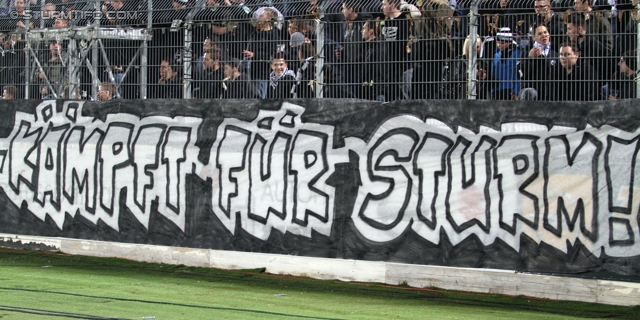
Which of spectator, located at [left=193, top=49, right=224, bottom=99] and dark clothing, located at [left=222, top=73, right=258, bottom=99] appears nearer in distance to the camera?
dark clothing, located at [left=222, top=73, right=258, bottom=99]

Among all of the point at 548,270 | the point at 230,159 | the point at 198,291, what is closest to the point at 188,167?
the point at 230,159

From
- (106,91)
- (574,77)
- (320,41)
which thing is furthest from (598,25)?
(106,91)

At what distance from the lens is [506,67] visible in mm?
11766

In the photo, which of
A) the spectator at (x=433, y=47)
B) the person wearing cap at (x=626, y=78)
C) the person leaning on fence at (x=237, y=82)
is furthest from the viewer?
the person leaning on fence at (x=237, y=82)

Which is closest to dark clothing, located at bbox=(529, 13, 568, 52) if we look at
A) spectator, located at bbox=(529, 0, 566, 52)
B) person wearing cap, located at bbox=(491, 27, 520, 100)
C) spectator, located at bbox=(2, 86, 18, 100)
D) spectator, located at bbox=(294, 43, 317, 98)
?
spectator, located at bbox=(529, 0, 566, 52)

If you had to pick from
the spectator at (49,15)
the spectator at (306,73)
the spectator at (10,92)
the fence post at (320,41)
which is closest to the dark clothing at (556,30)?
the fence post at (320,41)

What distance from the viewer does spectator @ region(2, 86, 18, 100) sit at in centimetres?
1602

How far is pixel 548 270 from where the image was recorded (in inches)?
452

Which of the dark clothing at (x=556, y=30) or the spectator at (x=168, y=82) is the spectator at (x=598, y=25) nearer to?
the dark clothing at (x=556, y=30)

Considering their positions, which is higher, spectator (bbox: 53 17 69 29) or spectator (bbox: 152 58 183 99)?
spectator (bbox: 53 17 69 29)

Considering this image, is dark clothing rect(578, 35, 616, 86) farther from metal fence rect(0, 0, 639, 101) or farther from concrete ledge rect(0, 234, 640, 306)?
concrete ledge rect(0, 234, 640, 306)

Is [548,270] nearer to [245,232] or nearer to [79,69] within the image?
[245,232]

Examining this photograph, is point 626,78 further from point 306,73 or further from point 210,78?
point 210,78

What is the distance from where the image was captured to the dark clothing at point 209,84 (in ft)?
45.7
